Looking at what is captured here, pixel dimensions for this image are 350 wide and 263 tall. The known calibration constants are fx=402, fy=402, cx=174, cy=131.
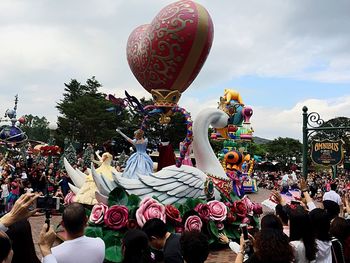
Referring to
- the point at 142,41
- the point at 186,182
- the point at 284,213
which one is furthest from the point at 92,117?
the point at 284,213

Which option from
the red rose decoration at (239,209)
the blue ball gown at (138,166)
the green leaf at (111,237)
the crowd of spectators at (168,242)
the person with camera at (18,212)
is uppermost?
the blue ball gown at (138,166)

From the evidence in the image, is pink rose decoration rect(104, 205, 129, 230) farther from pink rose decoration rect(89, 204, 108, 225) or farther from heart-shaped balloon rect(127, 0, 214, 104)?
heart-shaped balloon rect(127, 0, 214, 104)

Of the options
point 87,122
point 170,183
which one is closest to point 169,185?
point 170,183

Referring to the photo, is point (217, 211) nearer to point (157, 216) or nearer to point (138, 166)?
point (157, 216)

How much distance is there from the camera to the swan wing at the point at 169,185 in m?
6.33

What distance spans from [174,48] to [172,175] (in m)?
4.61

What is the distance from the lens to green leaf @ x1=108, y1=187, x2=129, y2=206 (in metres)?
6.12

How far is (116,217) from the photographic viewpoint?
5738 mm

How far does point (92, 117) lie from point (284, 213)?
104ft

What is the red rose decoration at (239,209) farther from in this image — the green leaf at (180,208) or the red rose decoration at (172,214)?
the red rose decoration at (172,214)

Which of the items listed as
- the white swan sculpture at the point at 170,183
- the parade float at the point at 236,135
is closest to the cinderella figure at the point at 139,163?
the white swan sculpture at the point at 170,183

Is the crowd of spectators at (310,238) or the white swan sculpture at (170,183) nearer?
the crowd of spectators at (310,238)

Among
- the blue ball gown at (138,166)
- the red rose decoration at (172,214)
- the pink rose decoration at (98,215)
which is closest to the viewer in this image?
the pink rose decoration at (98,215)

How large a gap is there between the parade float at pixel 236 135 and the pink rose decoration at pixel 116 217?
10.7 metres
